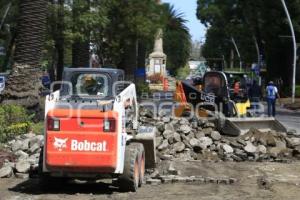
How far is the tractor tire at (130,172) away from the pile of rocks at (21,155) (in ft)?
7.82

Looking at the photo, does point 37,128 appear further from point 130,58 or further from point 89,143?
point 130,58

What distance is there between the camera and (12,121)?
1800 centimetres

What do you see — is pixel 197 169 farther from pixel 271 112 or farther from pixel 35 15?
pixel 271 112

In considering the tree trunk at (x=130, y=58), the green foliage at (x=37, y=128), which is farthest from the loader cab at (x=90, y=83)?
the tree trunk at (x=130, y=58)

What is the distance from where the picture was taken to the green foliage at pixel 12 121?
1703 centimetres

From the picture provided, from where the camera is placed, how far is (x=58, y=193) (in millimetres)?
11773

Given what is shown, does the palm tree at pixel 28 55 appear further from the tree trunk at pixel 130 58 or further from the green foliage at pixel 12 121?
the tree trunk at pixel 130 58

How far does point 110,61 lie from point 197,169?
31778mm

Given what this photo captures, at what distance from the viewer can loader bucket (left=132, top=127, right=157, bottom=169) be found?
42.6 feet

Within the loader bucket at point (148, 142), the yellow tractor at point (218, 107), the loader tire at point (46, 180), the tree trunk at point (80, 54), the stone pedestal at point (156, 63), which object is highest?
the stone pedestal at point (156, 63)

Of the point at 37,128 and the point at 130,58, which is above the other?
the point at 130,58

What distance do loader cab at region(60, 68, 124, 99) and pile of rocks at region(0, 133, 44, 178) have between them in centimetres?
183

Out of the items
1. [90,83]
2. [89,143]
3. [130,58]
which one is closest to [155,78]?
[130,58]

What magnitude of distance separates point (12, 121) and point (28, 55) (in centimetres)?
295
